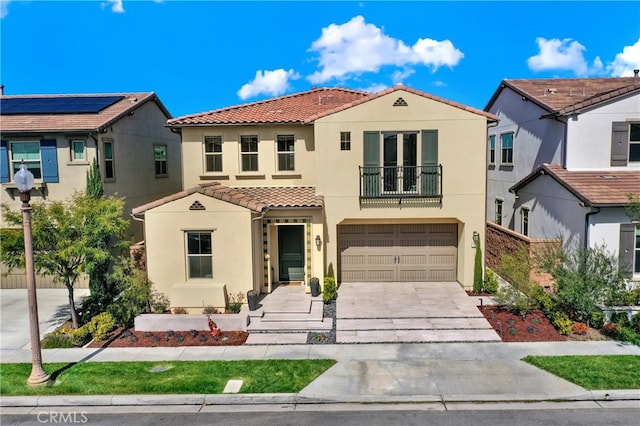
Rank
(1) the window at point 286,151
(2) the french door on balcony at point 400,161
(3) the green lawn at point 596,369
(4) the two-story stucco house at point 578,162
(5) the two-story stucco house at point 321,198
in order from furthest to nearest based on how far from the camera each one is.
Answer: (1) the window at point 286,151 < (2) the french door on balcony at point 400,161 < (4) the two-story stucco house at point 578,162 < (5) the two-story stucco house at point 321,198 < (3) the green lawn at point 596,369

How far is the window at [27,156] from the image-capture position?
17562mm

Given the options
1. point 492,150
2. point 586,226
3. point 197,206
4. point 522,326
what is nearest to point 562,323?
point 522,326

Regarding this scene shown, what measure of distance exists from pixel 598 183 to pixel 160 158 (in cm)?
1882

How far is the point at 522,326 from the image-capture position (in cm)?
1354

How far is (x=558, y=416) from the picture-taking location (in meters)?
9.05

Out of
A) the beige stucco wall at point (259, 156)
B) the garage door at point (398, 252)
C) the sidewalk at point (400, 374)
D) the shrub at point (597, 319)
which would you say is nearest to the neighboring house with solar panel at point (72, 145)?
the beige stucco wall at point (259, 156)

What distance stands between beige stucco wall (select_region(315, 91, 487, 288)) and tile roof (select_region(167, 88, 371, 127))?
1.95 m

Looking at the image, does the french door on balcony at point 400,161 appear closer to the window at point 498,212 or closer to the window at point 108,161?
the window at point 498,212

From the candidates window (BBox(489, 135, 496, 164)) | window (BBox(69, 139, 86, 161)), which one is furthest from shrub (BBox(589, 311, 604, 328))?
window (BBox(69, 139, 86, 161))

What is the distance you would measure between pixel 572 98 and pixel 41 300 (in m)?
21.6

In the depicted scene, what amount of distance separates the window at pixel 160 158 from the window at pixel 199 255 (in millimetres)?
9571

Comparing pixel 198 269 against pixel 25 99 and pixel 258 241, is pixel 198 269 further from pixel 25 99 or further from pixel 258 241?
pixel 25 99

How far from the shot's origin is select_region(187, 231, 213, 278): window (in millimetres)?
14898

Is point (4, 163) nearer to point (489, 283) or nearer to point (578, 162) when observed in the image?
point (489, 283)
